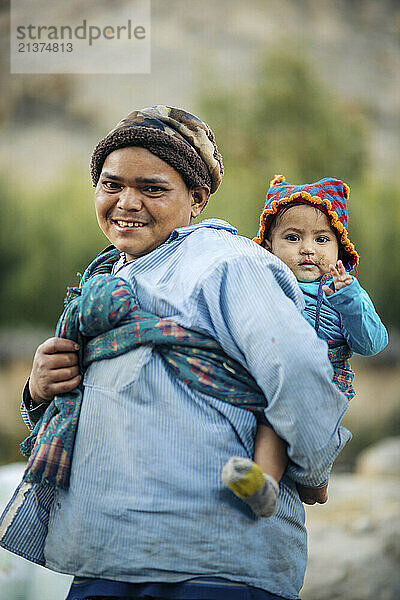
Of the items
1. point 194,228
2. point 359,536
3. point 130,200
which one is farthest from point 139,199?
point 359,536

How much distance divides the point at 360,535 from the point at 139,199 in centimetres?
433

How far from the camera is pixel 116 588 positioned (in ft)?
3.58

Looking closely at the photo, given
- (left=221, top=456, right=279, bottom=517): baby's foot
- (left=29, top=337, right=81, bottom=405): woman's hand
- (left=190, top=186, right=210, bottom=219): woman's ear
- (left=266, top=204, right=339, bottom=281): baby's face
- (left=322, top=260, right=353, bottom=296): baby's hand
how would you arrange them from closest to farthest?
1. (left=221, top=456, right=279, bottom=517): baby's foot
2. (left=29, top=337, right=81, bottom=405): woman's hand
3. (left=190, top=186, right=210, bottom=219): woman's ear
4. (left=322, top=260, right=353, bottom=296): baby's hand
5. (left=266, top=204, right=339, bottom=281): baby's face

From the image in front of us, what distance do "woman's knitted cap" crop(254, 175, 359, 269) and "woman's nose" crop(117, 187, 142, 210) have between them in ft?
1.75

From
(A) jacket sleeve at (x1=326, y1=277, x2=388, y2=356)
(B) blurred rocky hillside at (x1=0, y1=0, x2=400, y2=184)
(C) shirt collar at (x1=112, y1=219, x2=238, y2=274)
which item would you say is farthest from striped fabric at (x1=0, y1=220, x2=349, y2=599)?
(B) blurred rocky hillside at (x1=0, y1=0, x2=400, y2=184)

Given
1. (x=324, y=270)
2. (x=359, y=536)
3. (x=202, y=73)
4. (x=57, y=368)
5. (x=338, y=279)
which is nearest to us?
(x=57, y=368)

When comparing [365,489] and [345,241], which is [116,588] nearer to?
[345,241]

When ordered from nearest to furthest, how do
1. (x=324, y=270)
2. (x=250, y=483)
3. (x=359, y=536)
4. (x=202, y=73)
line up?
(x=250, y=483) < (x=324, y=270) < (x=359, y=536) < (x=202, y=73)

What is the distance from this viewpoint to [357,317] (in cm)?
155

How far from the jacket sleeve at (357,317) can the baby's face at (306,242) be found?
0.16 meters

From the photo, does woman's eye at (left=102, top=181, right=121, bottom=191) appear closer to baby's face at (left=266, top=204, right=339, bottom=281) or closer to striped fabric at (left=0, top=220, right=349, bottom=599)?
striped fabric at (left=0, top=220, right=349, bottom=599)

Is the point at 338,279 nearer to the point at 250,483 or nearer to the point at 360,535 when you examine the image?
the point at 250,483

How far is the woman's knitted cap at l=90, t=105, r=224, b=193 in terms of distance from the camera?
1337 millimetres

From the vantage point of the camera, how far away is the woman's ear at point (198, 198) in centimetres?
145
